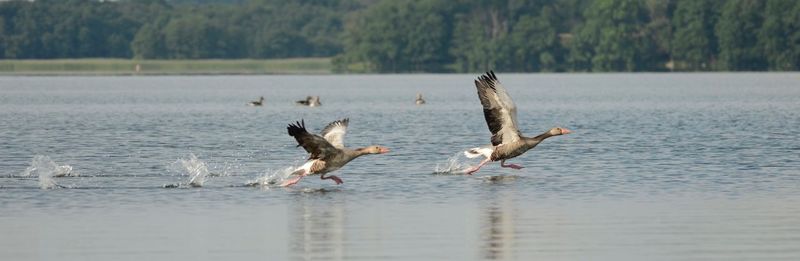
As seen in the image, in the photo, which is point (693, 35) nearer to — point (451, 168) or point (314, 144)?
point (451, 168)

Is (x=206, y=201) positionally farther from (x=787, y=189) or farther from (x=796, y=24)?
(x=796, y=24)

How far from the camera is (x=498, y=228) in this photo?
2086 centimetres

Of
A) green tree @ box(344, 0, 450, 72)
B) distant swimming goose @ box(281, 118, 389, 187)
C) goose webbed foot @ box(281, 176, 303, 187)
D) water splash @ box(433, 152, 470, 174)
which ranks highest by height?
distant swimming goose @ box(281, 118, 389, 187)

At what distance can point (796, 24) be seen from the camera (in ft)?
528

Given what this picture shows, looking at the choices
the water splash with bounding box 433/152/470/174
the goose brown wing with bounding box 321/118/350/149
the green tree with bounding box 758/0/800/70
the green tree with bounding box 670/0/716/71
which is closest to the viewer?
the goose brown wing with bounding box 321/118/350/149

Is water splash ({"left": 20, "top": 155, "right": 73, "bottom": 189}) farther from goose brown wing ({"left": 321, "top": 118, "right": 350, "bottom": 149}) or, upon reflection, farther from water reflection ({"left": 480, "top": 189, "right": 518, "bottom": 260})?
water reflection ({"left": 480, "top": 189, "right": 518, "bottom": 260})

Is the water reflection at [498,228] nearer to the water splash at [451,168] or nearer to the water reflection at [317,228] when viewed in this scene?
the water reflection at [317,228]

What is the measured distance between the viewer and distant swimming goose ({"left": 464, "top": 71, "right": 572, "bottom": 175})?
90.4 ft

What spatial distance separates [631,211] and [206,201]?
614cm

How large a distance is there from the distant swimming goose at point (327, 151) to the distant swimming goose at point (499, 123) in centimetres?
226

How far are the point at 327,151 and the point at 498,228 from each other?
5469 mm

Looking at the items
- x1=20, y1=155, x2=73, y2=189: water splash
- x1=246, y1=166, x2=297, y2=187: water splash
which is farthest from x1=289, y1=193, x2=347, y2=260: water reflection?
x1=20, y1=155, x2=73, y2=189: water splash

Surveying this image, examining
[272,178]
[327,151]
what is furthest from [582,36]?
[327,151]

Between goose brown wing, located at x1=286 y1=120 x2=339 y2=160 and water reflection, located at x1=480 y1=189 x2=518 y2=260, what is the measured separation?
2.57 metres
